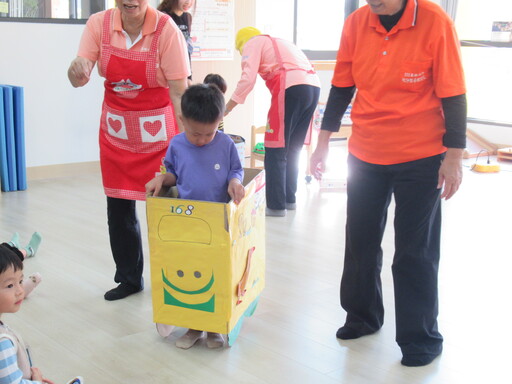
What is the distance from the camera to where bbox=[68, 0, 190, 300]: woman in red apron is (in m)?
2.46

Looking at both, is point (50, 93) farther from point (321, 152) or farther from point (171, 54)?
point (321, 152)

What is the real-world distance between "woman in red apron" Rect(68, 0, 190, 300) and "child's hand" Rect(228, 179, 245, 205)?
0.48 m

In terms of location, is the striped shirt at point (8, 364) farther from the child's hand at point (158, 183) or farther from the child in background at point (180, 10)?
the child in background at point (180, 10)

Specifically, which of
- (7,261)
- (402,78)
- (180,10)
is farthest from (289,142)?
(7,261)

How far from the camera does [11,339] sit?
161 centimetres

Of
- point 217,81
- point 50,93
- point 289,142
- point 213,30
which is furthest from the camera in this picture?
point 213,30

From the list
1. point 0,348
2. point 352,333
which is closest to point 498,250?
point 352,333

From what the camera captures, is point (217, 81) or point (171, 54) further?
point (217, 81)

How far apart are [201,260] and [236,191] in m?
0.27

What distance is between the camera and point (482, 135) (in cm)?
726

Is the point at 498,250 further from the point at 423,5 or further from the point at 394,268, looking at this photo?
the point at 423,5

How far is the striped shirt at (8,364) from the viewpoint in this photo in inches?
61.3

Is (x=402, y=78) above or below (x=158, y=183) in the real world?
above

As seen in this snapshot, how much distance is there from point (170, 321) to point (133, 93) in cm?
89
